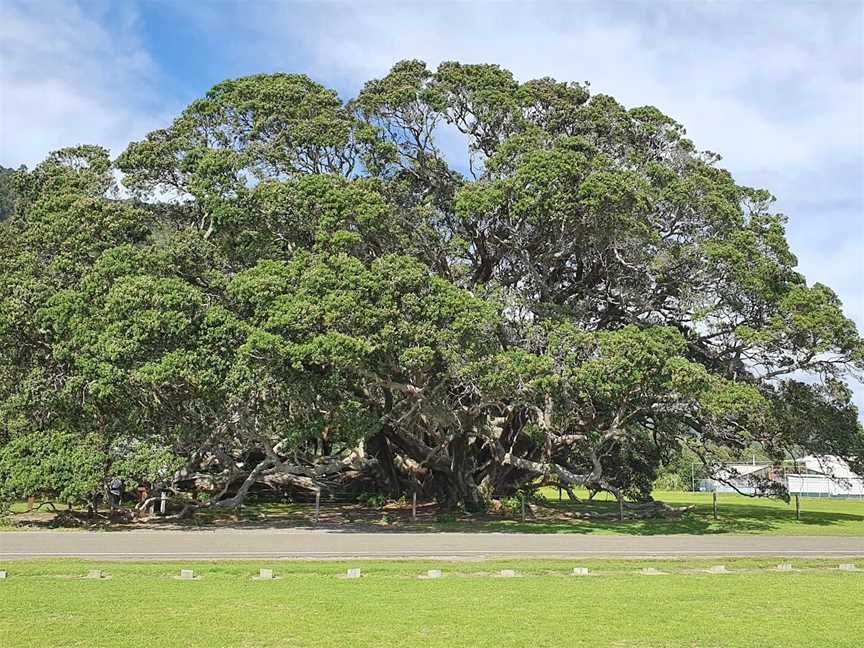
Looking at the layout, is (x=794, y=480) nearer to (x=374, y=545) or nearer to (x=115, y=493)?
(x=115, y=493)

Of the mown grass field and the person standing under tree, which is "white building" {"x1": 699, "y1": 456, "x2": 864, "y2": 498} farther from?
the person standing under tree

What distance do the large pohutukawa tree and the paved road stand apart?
326 centimetres

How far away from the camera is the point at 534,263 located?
25.1 meters

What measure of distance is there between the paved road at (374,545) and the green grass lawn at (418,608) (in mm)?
1806

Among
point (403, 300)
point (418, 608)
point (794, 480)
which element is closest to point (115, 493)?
point (403, 300)

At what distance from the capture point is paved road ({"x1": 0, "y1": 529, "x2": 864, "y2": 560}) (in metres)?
14.4

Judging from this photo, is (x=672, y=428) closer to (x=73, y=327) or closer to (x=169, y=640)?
(x=73, y=327)

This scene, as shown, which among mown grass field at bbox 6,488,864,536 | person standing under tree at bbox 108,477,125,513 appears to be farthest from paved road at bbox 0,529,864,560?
person standing under tree at bbox 108,477,125,513

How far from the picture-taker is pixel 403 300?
65.6 ft

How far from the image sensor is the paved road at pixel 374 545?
14.4 m

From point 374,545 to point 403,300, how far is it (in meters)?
6.09

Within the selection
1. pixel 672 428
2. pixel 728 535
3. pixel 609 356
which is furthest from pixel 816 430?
pixel 609 356

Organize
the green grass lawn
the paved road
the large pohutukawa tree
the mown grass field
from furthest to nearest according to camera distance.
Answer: the mown grass field < the large pohutukawa tree < the paved road < the green grass lawn

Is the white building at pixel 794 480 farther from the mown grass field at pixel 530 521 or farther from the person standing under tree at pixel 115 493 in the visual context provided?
the person standing under tree at pixel 115 493
